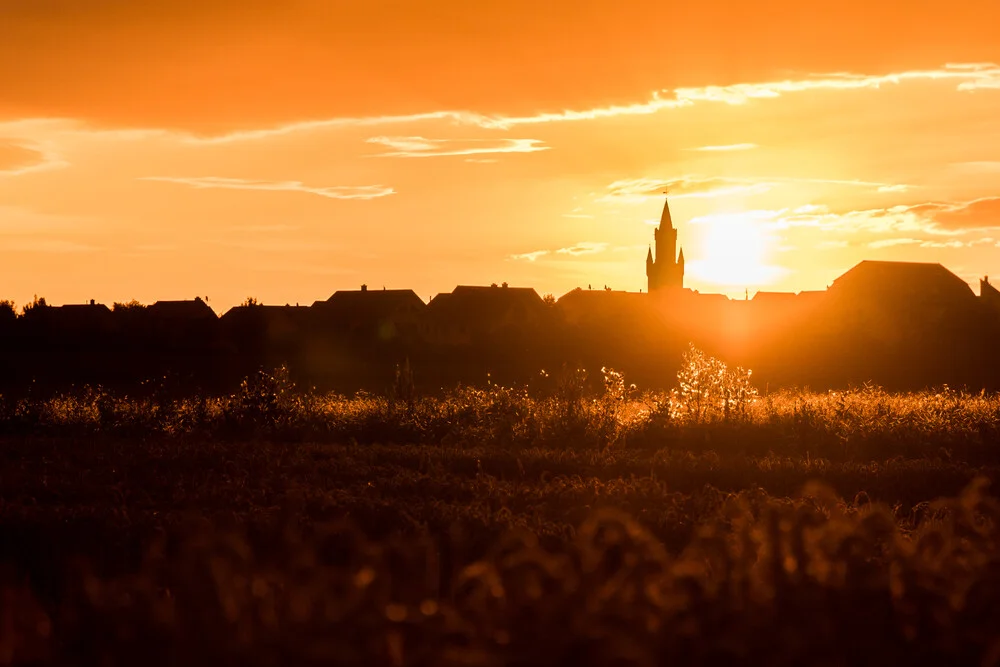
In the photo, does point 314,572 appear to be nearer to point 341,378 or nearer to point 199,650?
point 199,650

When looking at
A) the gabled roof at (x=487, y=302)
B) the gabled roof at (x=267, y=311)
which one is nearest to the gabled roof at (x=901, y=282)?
the gabled roof at (x=487, y=302)

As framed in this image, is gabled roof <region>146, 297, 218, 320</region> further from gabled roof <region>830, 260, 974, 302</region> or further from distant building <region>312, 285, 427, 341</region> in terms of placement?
gabled roof <region>830, 260, 974, 302</region>

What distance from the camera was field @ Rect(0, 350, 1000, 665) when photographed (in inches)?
128

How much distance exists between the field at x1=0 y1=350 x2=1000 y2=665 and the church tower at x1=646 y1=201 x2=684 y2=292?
129936 millimetres

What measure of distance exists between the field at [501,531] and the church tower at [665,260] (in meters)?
130

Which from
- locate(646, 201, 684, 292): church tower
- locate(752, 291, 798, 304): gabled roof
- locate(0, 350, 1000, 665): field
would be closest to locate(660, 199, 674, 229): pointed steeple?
locate(646, 201, 684, 292): church tower

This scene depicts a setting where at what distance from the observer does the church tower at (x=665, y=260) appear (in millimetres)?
150625

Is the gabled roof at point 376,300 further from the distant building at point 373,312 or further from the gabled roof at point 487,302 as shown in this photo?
the gabled roof at point 487,302

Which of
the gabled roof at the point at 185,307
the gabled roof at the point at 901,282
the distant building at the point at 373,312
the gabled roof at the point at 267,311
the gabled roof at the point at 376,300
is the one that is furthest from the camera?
the gabled roof at the point at 185,307

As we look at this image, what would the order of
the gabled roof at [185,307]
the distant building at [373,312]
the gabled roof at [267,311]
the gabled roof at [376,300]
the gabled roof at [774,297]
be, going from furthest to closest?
the gabled roof at [774,297]
the gabled roof at [185,307]
the gabled roof at [376,300]
the distant building at [373,312]
the gabled roof at [267,311]

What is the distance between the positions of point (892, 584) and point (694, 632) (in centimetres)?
102

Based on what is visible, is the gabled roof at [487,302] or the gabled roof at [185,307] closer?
the gabled roof at [487,302]

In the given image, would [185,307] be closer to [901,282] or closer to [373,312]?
[373,312]

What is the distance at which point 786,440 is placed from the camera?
56.4 feet
